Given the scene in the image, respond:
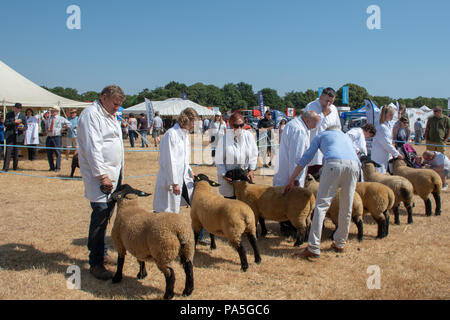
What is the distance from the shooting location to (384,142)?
7297 millimetres

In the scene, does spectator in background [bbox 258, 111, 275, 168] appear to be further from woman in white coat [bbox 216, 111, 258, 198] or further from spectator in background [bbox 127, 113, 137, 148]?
spectator in background [bbox 127, 113, 137, 148]

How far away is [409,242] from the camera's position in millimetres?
5500

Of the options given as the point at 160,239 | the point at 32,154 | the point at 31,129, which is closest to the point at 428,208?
the point at 160,239

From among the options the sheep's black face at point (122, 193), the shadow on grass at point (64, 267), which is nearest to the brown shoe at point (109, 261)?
the shadow on grass at point (64, 267)

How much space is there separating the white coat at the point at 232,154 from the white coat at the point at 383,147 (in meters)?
3.38

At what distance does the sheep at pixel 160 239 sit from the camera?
11.3 feet

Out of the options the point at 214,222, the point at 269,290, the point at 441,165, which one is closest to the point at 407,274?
the point at 269,290

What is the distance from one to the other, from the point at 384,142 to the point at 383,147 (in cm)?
16

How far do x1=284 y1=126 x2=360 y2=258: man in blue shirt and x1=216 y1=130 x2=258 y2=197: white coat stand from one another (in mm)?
1112

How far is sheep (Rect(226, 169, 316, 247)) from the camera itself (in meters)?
5.03

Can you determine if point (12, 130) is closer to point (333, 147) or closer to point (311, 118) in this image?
point (311, 118)

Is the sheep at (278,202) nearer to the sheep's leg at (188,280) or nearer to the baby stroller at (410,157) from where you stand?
the sheep's leg at (188,280)
